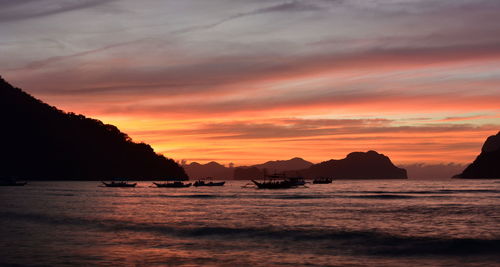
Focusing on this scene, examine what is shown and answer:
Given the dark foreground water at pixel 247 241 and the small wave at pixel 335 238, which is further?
the small wave at pixel 335 238

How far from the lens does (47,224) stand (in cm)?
5678

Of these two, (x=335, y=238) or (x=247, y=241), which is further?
(x=335, y=238)

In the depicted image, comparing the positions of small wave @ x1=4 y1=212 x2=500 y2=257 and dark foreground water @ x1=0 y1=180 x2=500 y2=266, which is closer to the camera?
dark foreground water @ x1=0 y1=180 x2=500 y2=266

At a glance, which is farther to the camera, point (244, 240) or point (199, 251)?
point (244, 240)

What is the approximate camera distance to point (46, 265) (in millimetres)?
30984

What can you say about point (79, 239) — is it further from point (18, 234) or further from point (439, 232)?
point (439, 232)

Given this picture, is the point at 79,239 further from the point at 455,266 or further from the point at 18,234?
the point at 455,266

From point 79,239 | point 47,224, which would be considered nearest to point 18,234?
point 79,239

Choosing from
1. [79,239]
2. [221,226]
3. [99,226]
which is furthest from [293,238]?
[99,226]

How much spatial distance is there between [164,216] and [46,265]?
128ft

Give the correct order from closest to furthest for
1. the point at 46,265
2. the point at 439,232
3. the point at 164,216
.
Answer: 1. the point at 46,265
2. the point at 439,232
3. the point at 164,216

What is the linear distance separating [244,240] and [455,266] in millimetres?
17654

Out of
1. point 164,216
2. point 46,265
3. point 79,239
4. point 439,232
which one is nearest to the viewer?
point 46,265

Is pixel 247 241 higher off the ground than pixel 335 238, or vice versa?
pixel 247 241
